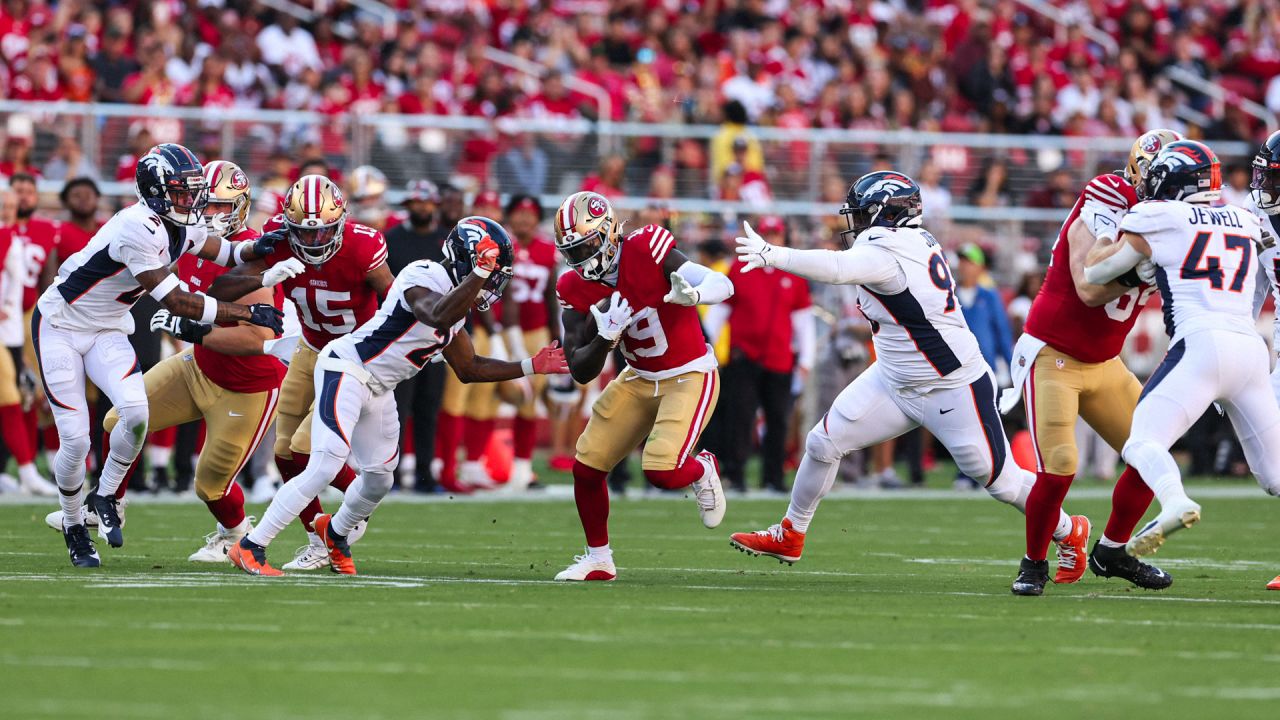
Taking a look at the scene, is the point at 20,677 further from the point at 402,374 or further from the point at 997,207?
the point at 997,207

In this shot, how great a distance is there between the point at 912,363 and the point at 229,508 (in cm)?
344

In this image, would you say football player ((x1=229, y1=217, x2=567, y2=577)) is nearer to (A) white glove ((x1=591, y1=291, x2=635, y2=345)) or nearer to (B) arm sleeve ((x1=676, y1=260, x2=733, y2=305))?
(A) white glove ((x1=591, y1=291, x2=635, y2=345))

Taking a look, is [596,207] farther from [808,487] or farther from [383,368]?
[808,487]

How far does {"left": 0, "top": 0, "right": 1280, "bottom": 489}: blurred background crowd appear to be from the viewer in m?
15.7

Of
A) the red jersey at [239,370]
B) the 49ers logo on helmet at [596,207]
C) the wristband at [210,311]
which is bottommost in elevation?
the red jersey at [239,370]

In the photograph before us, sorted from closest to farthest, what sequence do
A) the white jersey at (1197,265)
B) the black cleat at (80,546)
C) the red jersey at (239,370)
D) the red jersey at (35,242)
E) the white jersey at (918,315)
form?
1. the white jersey at (1197,265)
2. the white jersey at (918,315)
3. the black cleat at (80,546)
4. the red jersey at (239,370)
5. the red jersey at (35,242)

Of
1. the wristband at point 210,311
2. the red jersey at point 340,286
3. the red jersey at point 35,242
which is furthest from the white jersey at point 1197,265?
the red jersey at point 35,242

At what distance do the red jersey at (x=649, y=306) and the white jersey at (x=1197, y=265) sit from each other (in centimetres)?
210

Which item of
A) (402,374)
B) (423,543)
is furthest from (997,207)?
(402,374)

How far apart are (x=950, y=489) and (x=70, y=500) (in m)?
8.84

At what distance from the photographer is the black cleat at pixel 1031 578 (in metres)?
7.68

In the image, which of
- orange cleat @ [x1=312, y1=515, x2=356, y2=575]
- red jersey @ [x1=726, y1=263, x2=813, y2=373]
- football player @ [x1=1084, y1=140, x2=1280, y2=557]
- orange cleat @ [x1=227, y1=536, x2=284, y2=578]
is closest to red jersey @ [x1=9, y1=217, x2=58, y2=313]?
red jersey @ [x1=726, y1=263, x2=813, y2=373]

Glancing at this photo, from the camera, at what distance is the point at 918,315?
8258mm

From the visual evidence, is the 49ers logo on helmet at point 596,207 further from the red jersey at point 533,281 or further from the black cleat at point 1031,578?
the red jersey at point 533,281
